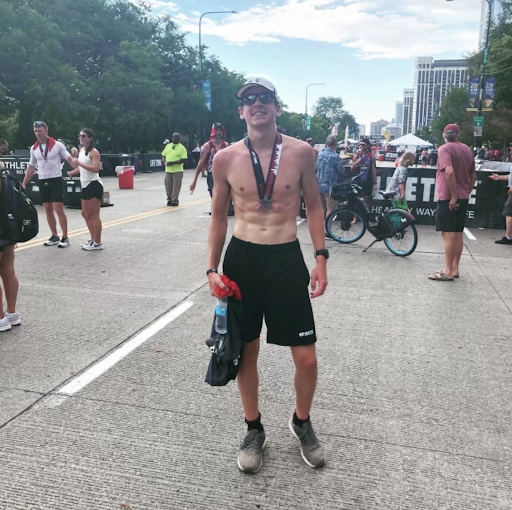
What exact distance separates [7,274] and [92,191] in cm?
367

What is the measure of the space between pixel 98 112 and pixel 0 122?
15613 millimetres

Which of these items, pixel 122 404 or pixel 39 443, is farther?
pixel 122 404

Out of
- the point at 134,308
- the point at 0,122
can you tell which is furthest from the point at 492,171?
the point at 0,122

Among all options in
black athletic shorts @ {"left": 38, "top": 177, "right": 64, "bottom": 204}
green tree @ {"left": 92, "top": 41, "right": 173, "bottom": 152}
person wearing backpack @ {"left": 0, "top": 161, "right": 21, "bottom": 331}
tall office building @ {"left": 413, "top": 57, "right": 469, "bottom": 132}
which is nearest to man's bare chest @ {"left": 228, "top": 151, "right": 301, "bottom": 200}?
person wearing backpack @ {"left": 0, "top": 161, "right": 21, "bottom": 331}

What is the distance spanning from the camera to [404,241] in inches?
344

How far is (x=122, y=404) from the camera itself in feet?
11.6

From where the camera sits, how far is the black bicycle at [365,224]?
28.7 feet

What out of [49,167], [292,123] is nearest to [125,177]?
[49,167]

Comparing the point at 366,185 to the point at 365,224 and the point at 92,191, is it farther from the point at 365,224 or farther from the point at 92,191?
the point at 92,191

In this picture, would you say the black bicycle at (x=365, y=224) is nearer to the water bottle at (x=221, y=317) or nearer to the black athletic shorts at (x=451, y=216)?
the black athletic shorts at (x=451, y=216)

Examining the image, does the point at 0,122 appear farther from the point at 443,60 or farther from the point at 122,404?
the point at 443,60

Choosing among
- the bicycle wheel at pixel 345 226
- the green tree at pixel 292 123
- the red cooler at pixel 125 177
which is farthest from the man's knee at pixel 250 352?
the green tree at pixel 292 123

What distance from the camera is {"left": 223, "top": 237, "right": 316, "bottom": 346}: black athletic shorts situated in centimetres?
282

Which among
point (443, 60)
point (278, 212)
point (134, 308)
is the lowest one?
point (134, 308)
